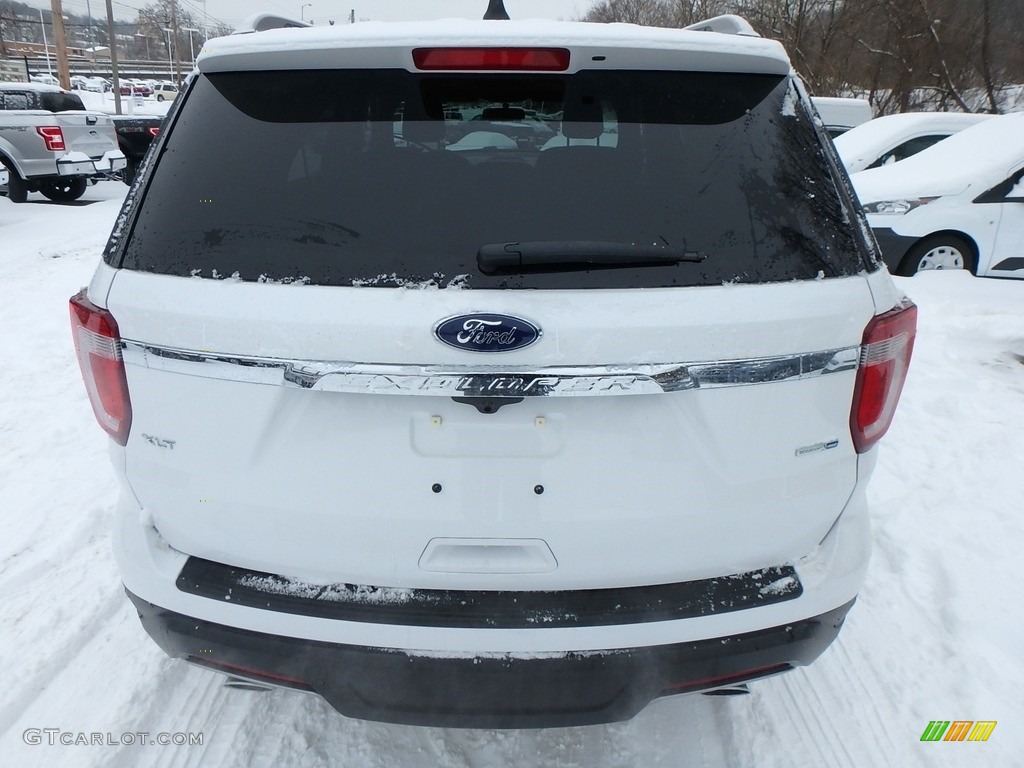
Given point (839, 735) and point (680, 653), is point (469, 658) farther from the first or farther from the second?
point (839, 735)

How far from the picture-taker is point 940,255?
741cm

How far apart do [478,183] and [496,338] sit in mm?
398

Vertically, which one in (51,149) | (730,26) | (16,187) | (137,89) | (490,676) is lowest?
(137,89)

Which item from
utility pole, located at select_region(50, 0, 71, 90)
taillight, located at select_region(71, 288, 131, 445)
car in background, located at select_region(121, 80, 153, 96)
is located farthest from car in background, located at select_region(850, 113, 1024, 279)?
car in background, located at select_region(121, 80, 153, 96)

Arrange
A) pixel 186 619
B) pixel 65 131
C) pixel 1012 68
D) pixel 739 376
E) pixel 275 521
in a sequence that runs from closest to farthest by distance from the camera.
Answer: pixel 739 376 < pixel 275 521 < pixel 186 619 < pixel 65 131 < pixel 1012 68

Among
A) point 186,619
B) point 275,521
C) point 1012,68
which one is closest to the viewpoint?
point 275,521

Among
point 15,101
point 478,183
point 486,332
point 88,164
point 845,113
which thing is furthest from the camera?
point 845,113

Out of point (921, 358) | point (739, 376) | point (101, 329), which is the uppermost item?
point (739, 376)

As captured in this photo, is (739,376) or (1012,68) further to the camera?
(1012,68)

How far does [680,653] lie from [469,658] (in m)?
0.50

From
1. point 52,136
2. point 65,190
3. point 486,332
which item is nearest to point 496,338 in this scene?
point 486,332

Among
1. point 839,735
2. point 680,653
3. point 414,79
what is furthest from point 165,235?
point 839,735

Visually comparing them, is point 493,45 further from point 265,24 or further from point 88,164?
point 88,164

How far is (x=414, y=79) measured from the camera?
1.68 m
